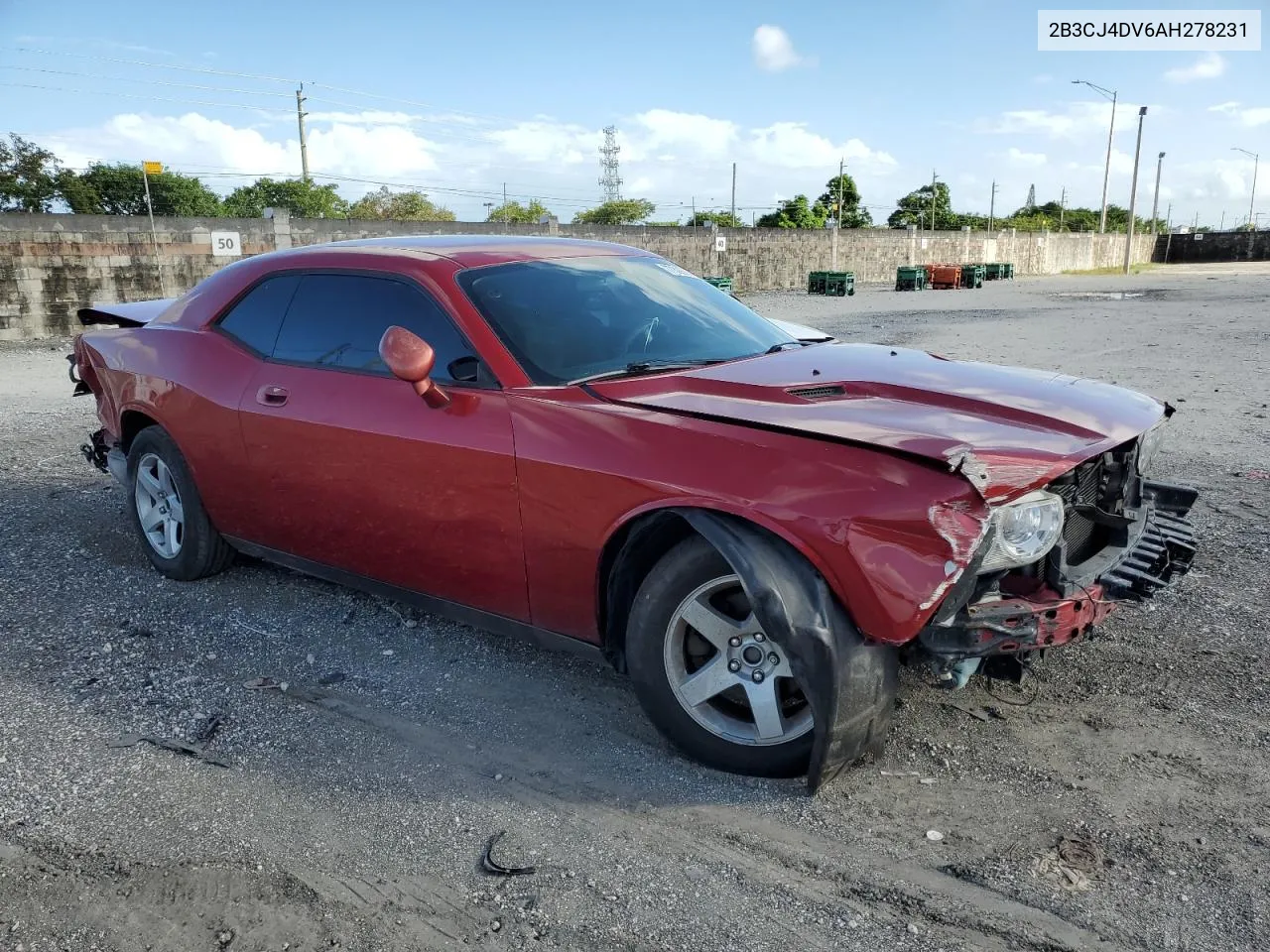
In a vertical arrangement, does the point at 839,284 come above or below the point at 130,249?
below

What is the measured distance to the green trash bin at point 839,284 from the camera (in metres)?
33.6

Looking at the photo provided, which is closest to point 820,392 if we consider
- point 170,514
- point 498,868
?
point 498,868

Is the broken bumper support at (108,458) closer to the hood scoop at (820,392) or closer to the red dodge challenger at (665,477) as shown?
the red dodge challenger at (665,477)

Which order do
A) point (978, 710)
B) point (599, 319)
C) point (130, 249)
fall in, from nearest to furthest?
point (978, 710), point (599, 319), point (130, 249)

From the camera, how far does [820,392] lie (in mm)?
3174

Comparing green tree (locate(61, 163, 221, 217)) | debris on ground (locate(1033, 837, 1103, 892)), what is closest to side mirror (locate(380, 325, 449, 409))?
debris on ground (locate(1033, 837, 1103, 892))

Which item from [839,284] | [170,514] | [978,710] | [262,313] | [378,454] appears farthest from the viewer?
[839,284]

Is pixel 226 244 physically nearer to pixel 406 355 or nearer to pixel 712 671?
pixel 406 355

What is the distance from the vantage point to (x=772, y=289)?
38938mm

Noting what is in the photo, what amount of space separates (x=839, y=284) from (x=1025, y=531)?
32.5 m

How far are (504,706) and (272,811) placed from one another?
88 cm

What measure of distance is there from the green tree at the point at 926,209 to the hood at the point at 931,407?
93.7m

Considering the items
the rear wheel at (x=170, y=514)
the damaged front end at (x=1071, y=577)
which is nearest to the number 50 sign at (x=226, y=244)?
the rear wheel at (x=170, y=514)

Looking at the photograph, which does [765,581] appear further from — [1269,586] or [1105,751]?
[1269,586]
